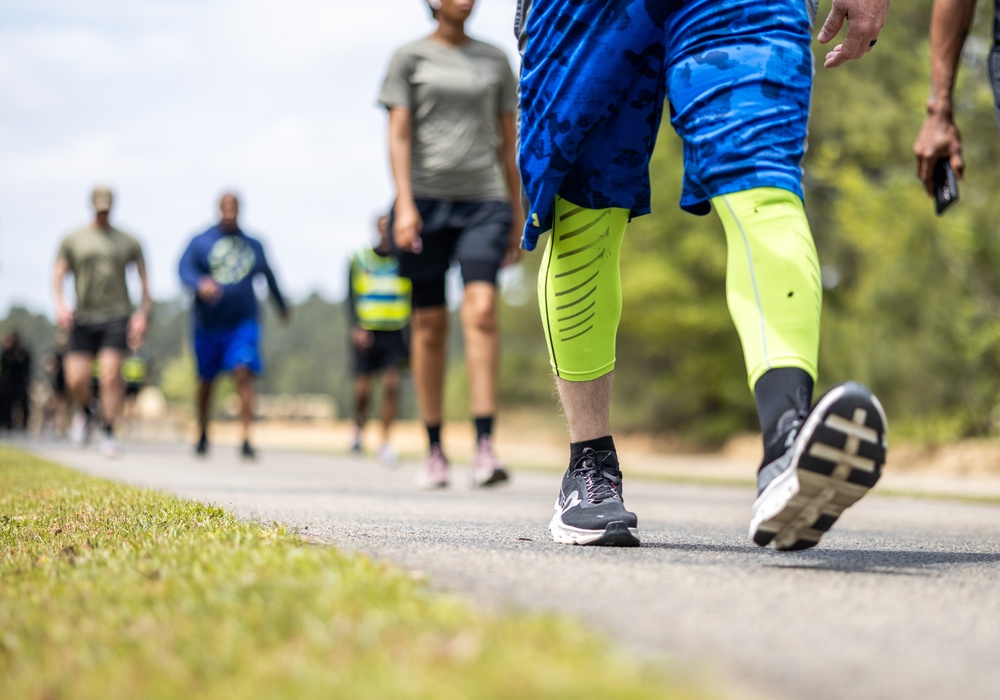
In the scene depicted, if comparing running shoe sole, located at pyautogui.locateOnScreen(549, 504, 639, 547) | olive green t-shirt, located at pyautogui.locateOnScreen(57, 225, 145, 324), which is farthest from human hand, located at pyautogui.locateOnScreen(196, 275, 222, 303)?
running shoe sole, located at pyautogui.locateOnScreen(549, 504, 639, 547)

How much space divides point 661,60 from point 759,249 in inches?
24.6

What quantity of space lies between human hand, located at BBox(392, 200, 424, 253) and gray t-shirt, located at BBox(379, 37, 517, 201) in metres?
0.33

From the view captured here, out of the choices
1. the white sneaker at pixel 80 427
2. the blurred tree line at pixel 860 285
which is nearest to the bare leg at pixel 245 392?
the white sneaker at pixel 80 427

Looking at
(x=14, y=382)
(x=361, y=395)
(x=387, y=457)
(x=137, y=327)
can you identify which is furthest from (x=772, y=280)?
(x=14, y=382)

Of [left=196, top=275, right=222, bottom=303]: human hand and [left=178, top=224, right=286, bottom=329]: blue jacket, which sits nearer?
[left=196, top=275, right=222, bottom=303]: human hand

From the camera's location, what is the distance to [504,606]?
156cm

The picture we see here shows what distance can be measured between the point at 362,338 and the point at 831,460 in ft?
35.3

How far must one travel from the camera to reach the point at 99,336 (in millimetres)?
10703

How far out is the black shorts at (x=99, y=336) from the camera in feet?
34.6

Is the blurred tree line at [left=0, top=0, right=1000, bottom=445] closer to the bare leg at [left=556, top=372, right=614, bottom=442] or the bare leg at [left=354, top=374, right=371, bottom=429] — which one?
the bare leg at [left=556, top=372, right=614, bottom=442]

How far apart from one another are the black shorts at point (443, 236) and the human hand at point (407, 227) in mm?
197

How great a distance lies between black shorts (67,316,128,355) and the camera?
34.6 feet

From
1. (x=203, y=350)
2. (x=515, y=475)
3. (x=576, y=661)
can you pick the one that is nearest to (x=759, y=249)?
(x=576, y=661)

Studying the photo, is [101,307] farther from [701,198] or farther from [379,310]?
[701,198]
